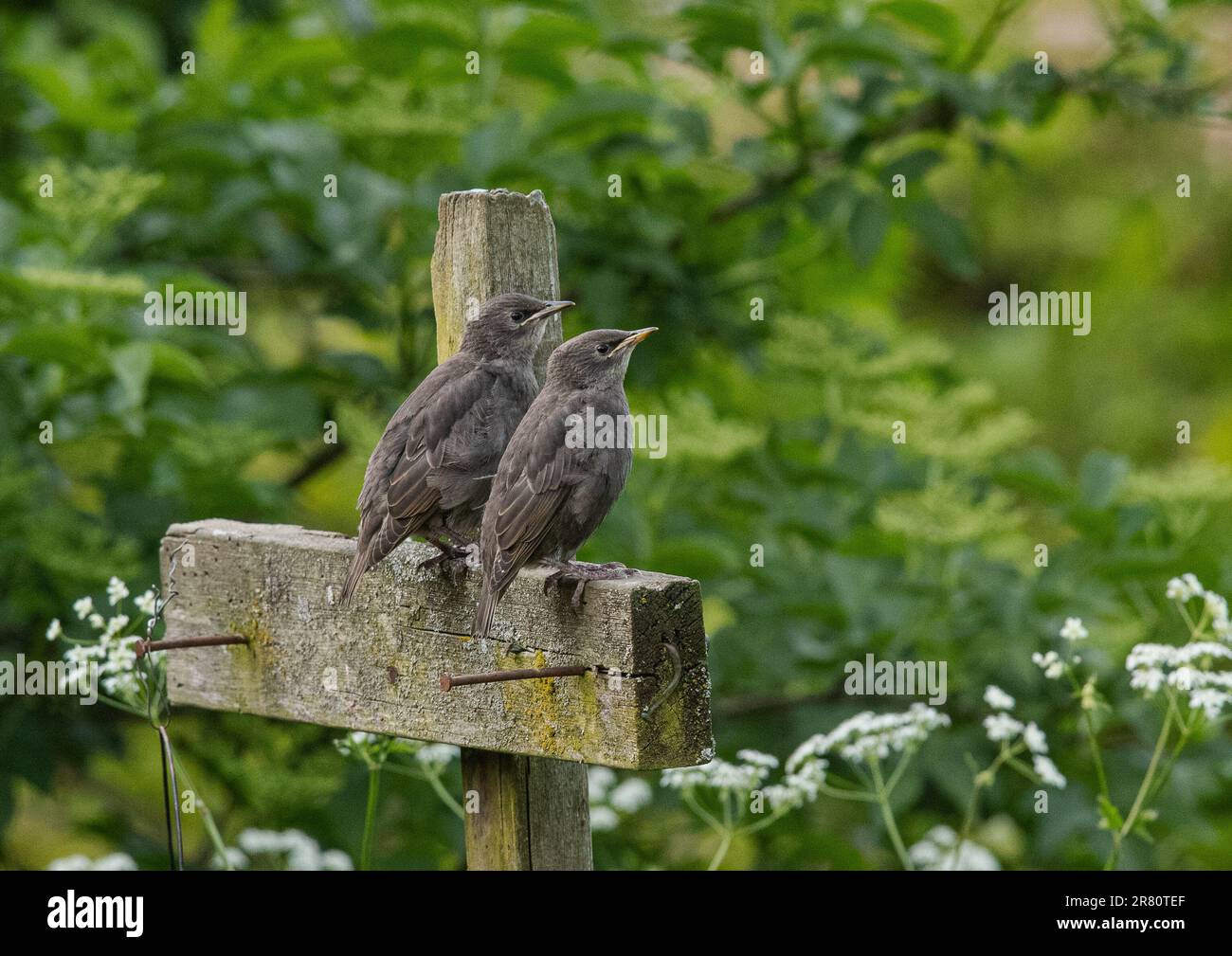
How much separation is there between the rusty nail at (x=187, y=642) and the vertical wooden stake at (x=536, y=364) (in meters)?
0.53

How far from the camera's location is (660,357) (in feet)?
13.6

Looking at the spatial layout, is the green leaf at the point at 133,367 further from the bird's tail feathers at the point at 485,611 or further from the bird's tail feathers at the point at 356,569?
the bird's tail feathers at the point at 485,611

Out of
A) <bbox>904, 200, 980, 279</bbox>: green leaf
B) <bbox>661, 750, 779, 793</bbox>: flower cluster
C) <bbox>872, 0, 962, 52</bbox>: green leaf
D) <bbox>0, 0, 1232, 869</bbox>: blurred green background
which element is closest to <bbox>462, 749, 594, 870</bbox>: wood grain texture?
<bbox>661, 750, 779, 793</bbox>: flower cluster

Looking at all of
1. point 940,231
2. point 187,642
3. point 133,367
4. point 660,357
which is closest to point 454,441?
point 187,642

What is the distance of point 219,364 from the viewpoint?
4.38 metres

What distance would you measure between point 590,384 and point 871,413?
2.35m

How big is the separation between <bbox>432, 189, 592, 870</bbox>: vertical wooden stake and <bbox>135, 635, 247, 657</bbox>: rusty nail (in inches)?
20.8

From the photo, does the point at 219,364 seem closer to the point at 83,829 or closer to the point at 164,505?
the point at 164,505

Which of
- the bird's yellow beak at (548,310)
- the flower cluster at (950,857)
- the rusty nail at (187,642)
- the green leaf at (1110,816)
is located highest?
the bird's yellow beak at (548,310)

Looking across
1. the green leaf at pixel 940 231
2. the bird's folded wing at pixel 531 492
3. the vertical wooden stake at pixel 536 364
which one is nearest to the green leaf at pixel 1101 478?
the green leaf at pixel 940 231

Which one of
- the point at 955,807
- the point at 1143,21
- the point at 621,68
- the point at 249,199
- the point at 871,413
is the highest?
the point at 621,68

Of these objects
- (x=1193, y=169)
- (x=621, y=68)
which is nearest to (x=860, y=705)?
(x=621, y=68)

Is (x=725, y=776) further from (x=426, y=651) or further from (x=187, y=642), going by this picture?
(x=187, y=642)

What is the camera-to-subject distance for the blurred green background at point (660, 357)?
3.67 meters
